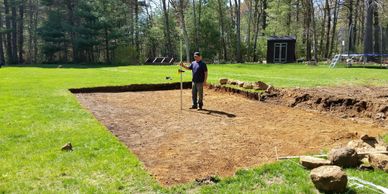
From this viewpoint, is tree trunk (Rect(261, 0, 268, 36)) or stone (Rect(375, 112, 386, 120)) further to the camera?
tree trunk (Rect(261, 0, 268, 36))

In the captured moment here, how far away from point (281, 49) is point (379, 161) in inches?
1304

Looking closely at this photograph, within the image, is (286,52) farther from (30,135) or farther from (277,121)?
(30,135)

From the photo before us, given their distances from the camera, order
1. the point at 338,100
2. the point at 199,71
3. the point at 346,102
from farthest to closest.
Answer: the point at 199,71 → the point at 338,100 → the point at 346,102

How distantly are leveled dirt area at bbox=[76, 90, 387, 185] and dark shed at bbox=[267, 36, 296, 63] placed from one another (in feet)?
83.5

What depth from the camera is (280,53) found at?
122ft

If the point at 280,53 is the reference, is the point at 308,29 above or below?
above

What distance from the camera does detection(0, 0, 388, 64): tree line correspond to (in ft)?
134

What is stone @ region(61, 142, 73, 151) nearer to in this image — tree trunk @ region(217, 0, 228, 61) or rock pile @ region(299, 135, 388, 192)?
rock pile @ region(299, 135, 388, 192)

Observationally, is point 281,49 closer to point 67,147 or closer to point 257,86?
point 257,86

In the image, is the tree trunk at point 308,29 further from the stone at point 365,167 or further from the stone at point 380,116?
the stone at point 365,167

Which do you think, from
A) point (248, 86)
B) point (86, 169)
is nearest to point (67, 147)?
point (86, 169)

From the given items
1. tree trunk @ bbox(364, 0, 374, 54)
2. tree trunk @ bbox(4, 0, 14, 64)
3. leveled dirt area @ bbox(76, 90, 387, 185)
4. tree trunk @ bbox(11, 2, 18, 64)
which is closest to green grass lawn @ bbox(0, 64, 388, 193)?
leveled dirt area @ bbox(76, 90, 387, 185)

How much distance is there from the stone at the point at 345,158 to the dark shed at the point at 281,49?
32.6m

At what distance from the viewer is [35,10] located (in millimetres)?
50625
